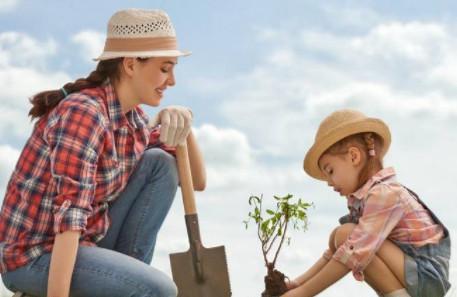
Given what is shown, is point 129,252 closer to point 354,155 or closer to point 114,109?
point 114,109

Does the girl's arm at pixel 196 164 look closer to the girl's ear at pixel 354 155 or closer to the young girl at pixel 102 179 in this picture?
the young girl at pixel 102 179

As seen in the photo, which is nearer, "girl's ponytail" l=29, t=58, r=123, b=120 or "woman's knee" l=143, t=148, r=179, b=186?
"girl's ponytail" l=29, t=58, r=123, b=120

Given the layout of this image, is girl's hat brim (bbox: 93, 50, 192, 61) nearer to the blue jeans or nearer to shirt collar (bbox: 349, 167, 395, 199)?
the blue jeans

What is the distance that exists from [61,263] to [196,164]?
3.55ft

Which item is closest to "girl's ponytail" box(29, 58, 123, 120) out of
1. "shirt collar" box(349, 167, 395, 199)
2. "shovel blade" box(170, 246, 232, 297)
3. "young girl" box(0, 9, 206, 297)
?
"young girl" box(0, 9, 206, 297)

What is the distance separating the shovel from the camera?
3965 mm

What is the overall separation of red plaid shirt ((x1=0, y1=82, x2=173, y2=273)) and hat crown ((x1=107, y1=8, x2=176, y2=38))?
0.27 meters

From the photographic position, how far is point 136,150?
357 centimetres

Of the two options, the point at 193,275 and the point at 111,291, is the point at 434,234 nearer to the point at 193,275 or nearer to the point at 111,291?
the point at 193,275

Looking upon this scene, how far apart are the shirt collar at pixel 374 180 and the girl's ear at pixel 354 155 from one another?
0.37 ft

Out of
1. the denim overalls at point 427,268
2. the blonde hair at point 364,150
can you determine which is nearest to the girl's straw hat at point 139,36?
the blonde hair at point 364,150

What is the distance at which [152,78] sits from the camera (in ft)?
11.5

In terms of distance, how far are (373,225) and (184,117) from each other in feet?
3.57

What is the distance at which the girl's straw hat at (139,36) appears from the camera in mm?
3494
